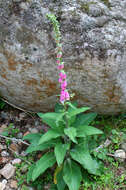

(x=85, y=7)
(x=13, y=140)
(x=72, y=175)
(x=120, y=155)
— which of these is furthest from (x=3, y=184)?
(x=85, y=7)

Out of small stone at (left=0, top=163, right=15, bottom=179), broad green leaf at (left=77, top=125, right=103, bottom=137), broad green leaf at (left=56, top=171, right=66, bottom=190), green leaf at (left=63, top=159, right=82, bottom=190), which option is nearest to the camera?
broad green leaf at (left=77, top=125, right=103, bottom=137)

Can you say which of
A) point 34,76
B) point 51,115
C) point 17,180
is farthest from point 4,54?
point 17,180

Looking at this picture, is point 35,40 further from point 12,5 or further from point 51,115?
point 51,115

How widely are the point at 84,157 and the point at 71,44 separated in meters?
1.47

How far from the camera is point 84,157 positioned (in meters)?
2.98

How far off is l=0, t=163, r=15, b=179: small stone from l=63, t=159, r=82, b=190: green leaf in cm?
88

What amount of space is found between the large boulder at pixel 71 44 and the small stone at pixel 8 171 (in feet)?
4.29

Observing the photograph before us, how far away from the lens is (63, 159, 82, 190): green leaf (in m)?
3.04

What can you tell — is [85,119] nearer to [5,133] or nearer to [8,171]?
[8,171]

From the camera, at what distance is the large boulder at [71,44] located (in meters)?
3.11

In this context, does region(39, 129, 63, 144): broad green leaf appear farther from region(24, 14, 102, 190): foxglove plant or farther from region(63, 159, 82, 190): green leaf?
region(63, 159, 82, 190): green leaf

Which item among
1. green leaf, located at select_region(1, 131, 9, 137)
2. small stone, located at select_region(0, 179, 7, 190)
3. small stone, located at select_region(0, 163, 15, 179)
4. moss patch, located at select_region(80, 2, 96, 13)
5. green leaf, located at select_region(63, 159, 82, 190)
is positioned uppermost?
moss patch, located at select_region(80, 2, 96, 13)

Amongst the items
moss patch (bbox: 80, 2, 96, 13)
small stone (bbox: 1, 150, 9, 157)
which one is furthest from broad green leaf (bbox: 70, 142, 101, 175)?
moss patch (bbox: 80, 2, 96, 13)

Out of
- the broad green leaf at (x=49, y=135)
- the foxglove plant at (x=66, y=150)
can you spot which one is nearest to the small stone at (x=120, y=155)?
the foxglove plant at (x=66, y=150)
